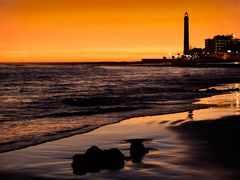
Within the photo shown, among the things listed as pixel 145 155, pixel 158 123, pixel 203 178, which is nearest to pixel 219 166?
pixel 203 178

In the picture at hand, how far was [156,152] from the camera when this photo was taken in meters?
11.3

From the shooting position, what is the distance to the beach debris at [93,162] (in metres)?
9.50

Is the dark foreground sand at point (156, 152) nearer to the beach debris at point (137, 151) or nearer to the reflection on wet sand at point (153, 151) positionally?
the reflection on wet sand at point (153, 151)

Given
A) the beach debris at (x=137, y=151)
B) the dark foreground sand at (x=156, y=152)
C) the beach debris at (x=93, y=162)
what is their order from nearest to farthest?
the dark foreground sand at (x=156, y=152), the beach debris at (x=93, y=162), the beach debris at (x=137, y=151)

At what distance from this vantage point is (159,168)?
9578mm

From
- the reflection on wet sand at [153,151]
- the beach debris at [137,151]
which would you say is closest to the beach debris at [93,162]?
the reflection on wet sand at [153,151]

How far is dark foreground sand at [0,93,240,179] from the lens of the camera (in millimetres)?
9188

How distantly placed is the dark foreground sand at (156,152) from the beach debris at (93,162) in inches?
7.8

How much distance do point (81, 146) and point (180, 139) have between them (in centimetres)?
303

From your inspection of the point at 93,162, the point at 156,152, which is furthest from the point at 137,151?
the point at 93,162

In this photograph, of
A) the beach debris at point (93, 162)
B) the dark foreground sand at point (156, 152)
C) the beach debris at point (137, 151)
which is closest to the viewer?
the dark foreground sand at point (156, 152)

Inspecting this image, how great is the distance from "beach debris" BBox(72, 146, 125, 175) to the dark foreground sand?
0.65ft

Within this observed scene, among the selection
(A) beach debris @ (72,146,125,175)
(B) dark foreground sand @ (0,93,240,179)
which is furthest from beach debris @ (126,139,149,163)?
(A) beach debris @ (72,146,125,175)

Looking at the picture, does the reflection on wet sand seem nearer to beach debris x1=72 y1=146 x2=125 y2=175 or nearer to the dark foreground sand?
the dark foreground sand
